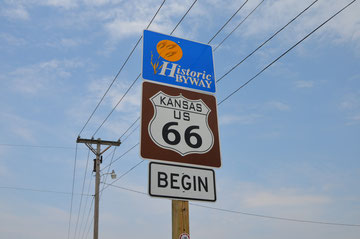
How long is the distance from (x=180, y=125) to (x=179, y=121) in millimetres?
45

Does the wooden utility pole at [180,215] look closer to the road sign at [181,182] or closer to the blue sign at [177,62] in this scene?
the road sign at [181,182]

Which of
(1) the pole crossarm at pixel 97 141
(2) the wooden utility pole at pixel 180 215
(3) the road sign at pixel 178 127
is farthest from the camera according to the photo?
(1) the pole crossarm at pixel 97 141

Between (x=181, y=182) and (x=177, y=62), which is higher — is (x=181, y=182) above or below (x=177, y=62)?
below

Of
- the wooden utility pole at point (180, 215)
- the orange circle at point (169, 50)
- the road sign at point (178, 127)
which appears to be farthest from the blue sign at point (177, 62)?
the wooden utility pole at point (180, 215)

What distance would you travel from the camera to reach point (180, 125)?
3729 millimetres

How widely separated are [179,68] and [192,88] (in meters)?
0.27

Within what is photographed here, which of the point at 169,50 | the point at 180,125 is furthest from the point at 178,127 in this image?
the point at 169,50

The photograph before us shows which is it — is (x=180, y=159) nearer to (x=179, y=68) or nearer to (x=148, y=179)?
(x=148, y=179)

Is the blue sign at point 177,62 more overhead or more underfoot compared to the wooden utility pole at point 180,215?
more overhead

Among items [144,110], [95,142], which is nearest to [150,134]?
[144,110]

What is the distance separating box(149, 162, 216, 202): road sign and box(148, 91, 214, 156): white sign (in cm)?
21

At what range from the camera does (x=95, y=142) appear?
19750 millimetres

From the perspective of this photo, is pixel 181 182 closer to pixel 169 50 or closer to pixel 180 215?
pixel 180 215

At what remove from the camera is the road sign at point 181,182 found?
10.7 feet
